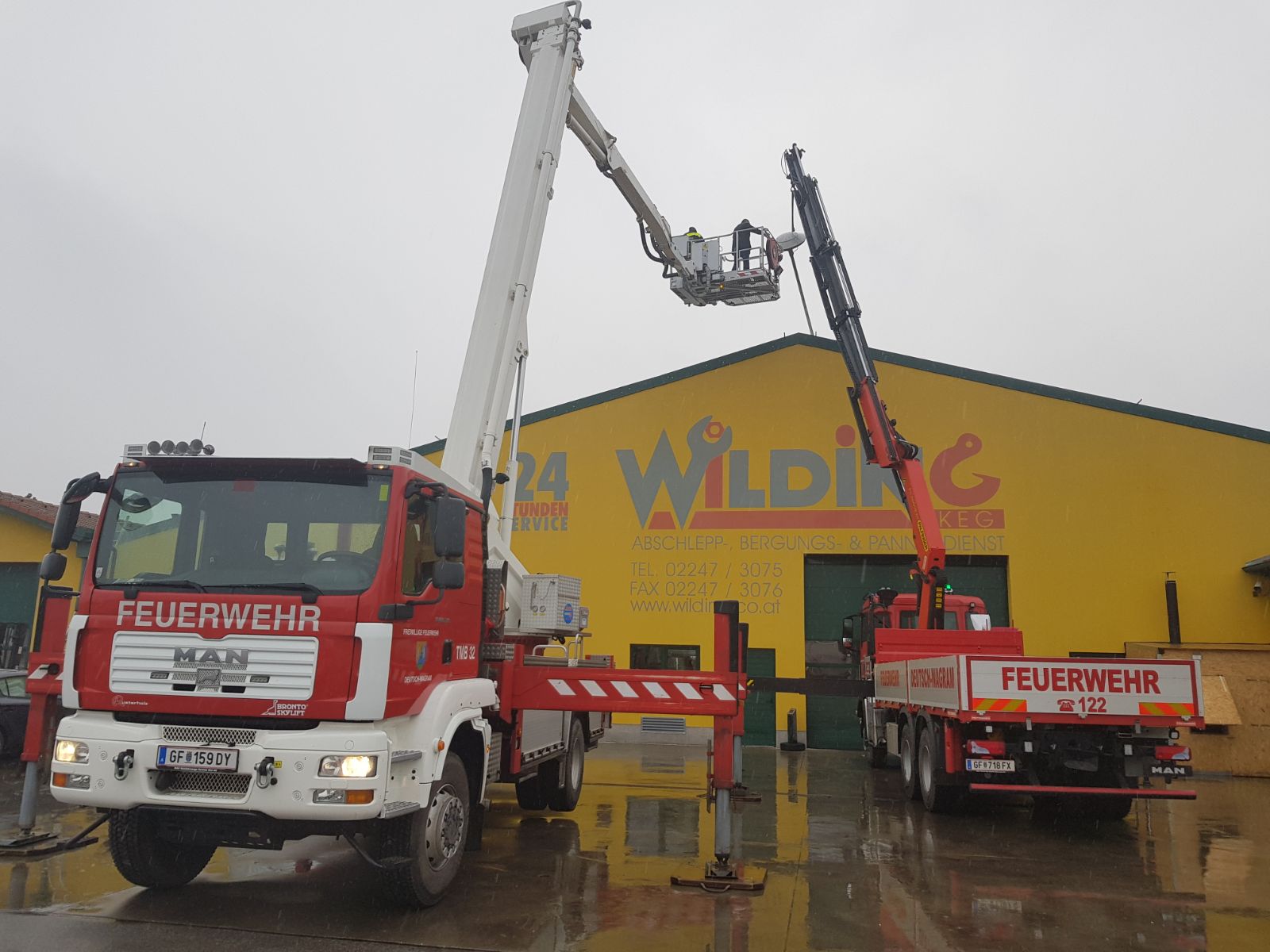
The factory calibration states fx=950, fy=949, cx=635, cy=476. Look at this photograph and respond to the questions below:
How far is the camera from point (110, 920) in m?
6.05

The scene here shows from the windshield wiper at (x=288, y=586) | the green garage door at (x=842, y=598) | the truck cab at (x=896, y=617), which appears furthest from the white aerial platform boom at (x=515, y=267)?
the green garage door at (x=842, y=598)

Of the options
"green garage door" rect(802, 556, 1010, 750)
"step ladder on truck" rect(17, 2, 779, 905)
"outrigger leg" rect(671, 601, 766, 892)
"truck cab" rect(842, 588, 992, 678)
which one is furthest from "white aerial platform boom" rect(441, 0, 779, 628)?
"green garage door" rect(802, 556, 1010, 750)

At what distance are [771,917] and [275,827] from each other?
3298 mm

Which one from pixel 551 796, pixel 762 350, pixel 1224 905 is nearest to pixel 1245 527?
pixel 762 350

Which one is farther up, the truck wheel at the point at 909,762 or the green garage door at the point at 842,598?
the green garage door at the point at 842,598

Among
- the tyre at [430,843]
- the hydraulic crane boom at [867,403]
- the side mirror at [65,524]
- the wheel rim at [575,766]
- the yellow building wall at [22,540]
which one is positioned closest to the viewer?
the tyre at [430,843]

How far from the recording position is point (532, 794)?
10508 mm

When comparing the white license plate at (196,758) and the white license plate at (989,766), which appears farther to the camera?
the white license plate at (989,766)

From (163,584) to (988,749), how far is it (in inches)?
309

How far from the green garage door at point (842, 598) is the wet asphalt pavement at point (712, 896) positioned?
24.4 feet

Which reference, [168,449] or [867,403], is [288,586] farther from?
[867,403]

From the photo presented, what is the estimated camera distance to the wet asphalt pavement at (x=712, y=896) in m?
5.95

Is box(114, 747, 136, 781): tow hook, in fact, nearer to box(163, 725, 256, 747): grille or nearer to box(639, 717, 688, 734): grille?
box(163, 725, 256, 747): grille

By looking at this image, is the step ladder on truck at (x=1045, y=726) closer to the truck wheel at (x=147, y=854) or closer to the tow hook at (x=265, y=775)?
the tow hook at (x=265, y=775)
